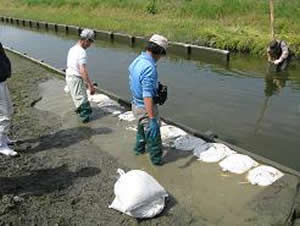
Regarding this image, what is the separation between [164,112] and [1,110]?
3836 millimetres

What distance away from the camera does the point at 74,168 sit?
17.6 ft

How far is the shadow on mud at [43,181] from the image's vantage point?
4809 mm

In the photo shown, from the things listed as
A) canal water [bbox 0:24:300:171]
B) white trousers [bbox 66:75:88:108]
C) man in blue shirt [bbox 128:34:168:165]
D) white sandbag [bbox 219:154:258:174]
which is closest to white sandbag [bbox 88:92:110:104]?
white trousers [bbox 66:75:88:108]

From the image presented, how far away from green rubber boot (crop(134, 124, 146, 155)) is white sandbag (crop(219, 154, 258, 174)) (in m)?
1.13

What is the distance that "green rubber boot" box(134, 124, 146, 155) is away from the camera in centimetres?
543

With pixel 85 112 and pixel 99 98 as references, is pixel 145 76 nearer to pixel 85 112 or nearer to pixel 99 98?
pixel 85 112

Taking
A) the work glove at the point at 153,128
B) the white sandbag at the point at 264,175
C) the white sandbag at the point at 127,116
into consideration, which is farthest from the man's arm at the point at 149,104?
the white sandbag at the point at 127,116

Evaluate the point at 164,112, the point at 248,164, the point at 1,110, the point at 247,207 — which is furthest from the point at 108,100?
the point at 247,207

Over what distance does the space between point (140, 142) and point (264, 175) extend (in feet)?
5.81

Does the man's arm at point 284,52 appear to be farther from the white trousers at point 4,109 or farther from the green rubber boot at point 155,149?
the white trousers at point 4,109

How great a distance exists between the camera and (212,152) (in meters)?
5.56

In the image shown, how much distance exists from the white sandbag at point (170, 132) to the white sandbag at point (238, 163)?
3.59 feet

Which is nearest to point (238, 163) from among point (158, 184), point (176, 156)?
point (176, 156)

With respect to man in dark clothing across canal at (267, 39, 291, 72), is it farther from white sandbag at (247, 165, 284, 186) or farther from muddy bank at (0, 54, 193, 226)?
white sandbag at (247, 165, 284, 186)
